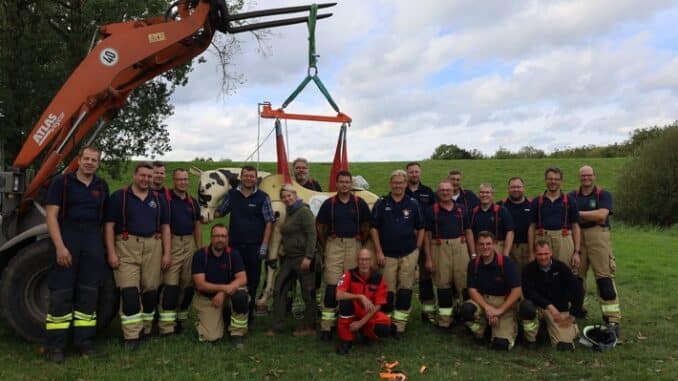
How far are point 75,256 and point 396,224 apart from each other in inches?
128

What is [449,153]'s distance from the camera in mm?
52156

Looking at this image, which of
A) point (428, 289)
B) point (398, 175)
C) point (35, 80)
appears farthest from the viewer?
point (35, 80)

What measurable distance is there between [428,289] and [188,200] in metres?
2.98

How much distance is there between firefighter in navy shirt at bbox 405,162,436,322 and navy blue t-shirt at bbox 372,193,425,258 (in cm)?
43

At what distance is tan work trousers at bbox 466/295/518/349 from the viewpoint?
5.76 meters

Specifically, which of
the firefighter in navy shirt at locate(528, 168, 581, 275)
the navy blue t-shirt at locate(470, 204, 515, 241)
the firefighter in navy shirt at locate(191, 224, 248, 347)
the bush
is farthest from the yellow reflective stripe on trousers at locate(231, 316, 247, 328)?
the bush

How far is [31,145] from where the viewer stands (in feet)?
18.7

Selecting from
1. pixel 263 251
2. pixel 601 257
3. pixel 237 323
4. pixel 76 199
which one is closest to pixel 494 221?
pixel 601 257

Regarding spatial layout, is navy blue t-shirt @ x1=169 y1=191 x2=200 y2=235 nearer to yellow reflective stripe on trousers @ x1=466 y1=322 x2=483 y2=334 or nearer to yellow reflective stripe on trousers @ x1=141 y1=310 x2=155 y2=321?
yellow reflective stripe on trousers @ x1=141 y1=310 x2=155 y2=321

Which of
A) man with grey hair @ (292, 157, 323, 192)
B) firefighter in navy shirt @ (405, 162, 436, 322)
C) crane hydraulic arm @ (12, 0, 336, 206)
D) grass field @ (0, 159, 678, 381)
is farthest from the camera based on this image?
man with grey hair @ (292, 157, 323, 192)

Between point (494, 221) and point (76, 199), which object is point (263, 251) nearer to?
point (76, 199)

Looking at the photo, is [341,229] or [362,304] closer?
[362,304]

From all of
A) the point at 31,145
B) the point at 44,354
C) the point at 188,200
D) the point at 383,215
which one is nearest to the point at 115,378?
the point at 44,354

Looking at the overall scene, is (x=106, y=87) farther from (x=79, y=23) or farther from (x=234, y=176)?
(x=79, y=23)
